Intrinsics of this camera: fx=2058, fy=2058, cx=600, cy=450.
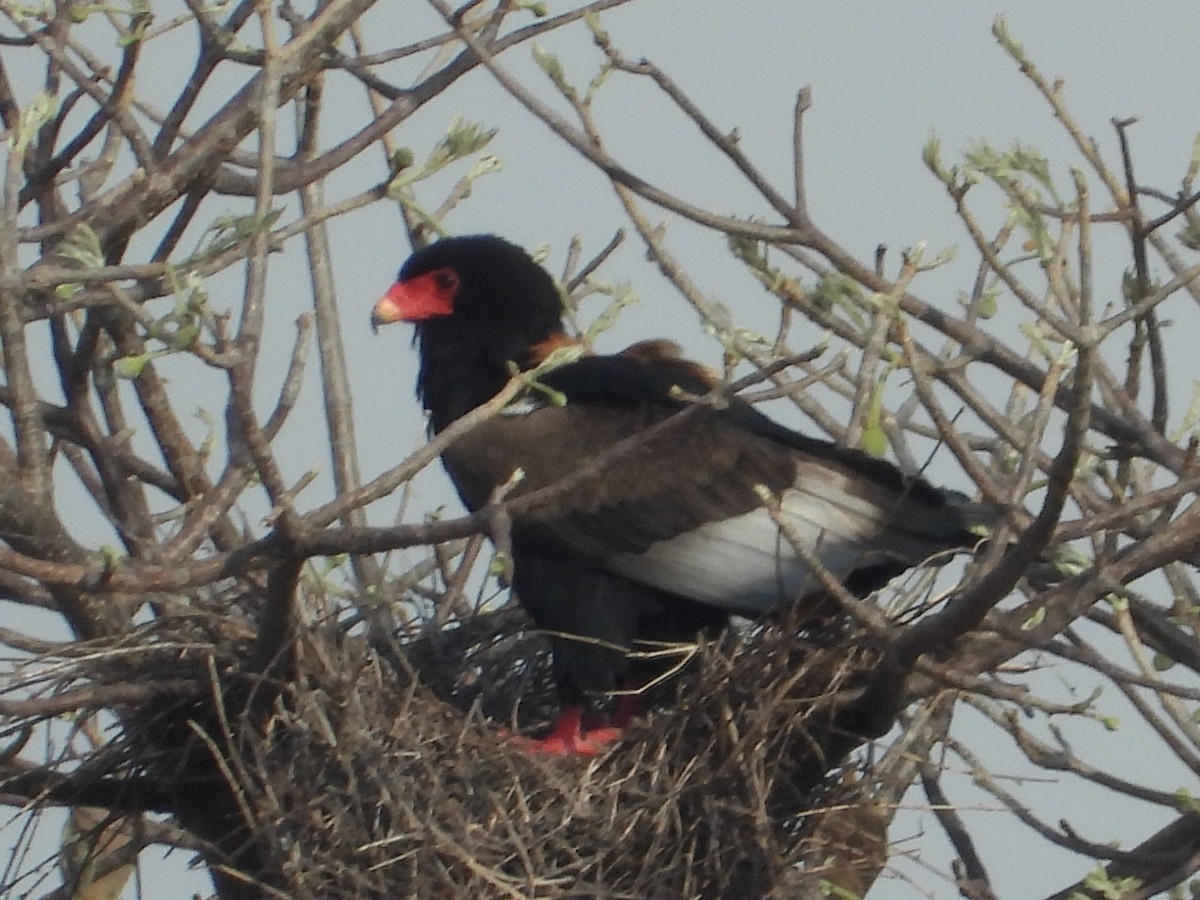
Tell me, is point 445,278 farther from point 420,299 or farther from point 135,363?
point 135,363

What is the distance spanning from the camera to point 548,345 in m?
5.29

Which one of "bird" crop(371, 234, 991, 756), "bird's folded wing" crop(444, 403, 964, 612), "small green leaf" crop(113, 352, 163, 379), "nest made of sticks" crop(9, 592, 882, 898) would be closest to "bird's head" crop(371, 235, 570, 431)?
"bird" crop(371, 234, 991, 756)

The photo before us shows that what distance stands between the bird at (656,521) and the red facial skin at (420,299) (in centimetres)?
61

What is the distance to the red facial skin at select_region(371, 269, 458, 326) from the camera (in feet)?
17.3

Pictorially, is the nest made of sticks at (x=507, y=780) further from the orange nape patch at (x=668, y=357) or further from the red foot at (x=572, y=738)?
the orange nape patch at (x=668, y=357)

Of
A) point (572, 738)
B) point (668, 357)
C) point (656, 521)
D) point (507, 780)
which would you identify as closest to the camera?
point (507, 780)

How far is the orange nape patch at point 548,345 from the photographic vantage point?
5219 mm

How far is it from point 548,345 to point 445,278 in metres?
0.33

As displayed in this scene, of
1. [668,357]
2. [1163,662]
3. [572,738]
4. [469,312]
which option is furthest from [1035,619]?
[469,312]

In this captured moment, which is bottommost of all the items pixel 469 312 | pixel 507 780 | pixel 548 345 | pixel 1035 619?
pixel 1035 619

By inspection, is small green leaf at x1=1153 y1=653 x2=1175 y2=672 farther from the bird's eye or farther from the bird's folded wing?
the bird's eye

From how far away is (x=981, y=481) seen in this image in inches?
116

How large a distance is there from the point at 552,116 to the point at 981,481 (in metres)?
1.16

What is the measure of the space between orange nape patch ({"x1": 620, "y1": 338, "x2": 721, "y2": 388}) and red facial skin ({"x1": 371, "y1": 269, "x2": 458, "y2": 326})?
0.48 metres
